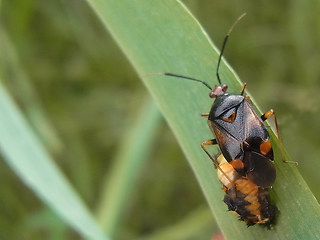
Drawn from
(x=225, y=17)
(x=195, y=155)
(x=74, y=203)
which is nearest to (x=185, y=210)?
(x=225, y=17)

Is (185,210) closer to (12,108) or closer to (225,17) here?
(225,17)

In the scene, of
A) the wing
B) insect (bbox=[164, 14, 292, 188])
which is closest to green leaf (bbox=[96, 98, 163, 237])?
insect (bbox=[164, 14, 292, 188])

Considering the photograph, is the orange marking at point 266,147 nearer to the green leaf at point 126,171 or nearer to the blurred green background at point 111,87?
the green leaf at point 126,171

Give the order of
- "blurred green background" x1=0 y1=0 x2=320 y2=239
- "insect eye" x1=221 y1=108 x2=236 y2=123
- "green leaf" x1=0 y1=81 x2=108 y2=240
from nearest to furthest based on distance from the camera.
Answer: "insect eye" x1=221 y1=108 x2=236 y2=123 → "green leaf" x1=0 y1=81 x2=108 y2=240 → "blurred green background" x1=0 y1=0 x2=320 y2=239

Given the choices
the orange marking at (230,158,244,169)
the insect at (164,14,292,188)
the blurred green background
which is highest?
the insect at (164,14,292,188)

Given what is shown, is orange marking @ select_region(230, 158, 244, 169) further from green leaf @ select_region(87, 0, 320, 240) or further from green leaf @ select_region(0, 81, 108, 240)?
green leaf @ select_region(0, 81, 108, 240)

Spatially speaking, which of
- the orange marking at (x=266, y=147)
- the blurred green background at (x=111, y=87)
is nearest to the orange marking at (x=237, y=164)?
the orange marking at (x=266, y=147)
